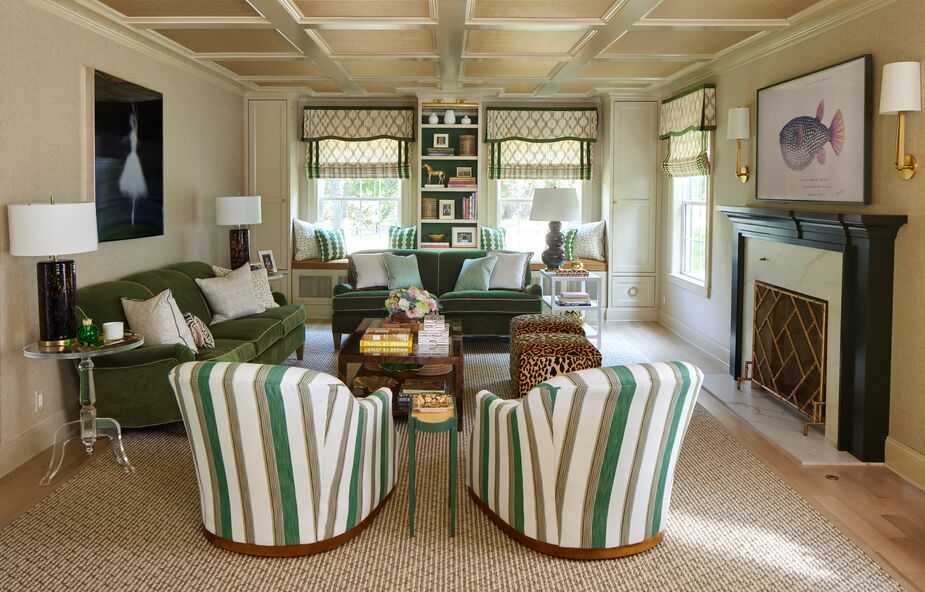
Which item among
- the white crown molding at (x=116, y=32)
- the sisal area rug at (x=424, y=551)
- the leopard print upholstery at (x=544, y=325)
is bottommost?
the sisal area rug at (x=424, y=551)

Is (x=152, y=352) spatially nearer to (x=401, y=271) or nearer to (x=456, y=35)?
(x=456, y=35)

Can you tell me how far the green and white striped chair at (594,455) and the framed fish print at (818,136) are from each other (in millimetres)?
2330

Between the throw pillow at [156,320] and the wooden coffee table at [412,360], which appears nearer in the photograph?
the throw pillow at [156,320]

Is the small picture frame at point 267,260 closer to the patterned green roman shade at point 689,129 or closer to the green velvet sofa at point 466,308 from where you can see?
the green velvet sofa at point 466,308

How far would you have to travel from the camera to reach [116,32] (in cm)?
525

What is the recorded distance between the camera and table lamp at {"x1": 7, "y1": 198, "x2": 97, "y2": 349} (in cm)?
385

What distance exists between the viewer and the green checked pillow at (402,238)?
29.9ft

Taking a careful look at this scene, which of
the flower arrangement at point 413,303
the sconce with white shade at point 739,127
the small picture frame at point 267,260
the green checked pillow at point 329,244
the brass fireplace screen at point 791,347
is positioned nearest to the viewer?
the brass fireplace screen at point 791,347

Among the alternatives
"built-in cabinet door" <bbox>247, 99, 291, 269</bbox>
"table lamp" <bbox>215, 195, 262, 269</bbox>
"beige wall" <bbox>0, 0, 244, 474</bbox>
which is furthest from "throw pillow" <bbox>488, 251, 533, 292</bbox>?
"beige wall" <bbox>0, 0, 244, 474</bbox>

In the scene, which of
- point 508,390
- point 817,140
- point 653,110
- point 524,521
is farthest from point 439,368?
point 653,110

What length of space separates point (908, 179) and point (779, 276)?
136 cm

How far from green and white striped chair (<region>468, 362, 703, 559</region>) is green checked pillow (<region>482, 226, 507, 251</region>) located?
19.2ft

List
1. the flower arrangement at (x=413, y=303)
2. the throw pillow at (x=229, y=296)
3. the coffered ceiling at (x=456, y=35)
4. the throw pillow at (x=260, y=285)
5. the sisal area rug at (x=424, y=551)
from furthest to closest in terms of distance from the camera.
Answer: the throw pillow at (x=260, y=285) → the throw pillow at (x=229, y=296) → the flower arrangement at (x=413, y=303) → the coffered ceiling at (x=456, y=35) → the sisal area rug at (x=424, y=551)

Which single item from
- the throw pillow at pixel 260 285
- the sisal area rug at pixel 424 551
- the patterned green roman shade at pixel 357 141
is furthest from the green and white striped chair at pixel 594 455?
the patterned green roman shade at pixel 357 141
